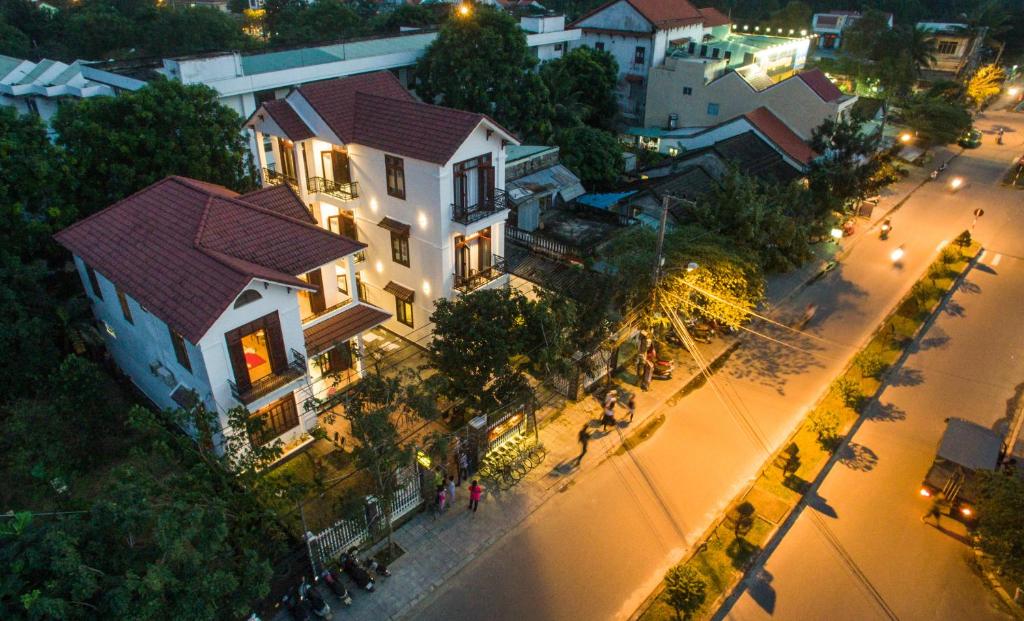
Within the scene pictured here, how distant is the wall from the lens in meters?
19.0

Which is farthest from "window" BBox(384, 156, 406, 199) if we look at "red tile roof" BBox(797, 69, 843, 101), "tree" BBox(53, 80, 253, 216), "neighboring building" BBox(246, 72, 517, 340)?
"red tile roof" BBox(797, 69, 843, 101)

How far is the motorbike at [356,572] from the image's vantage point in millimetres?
16375

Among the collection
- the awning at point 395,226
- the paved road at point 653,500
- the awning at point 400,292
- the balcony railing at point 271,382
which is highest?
the awning at point 395,226

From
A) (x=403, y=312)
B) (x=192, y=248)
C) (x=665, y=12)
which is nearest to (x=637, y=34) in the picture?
(x=665, y=12)

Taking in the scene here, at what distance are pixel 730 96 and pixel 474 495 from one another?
4021 centimetres

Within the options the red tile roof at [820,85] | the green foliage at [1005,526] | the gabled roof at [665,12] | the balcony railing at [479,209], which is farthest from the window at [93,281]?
the gabled roof at [665,12]

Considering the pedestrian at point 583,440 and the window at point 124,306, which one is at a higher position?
the window at point 124,306

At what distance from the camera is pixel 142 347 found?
2152 cm

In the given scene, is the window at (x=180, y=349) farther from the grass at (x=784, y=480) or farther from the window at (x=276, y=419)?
the grass at (x=784, y=480)

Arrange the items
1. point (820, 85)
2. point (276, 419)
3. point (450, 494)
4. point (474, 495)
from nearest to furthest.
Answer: point (474, 495) < point (450, 494) < point (276, 419) < point (820, 85)

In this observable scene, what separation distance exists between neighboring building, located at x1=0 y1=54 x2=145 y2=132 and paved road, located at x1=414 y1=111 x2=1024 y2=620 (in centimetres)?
3771

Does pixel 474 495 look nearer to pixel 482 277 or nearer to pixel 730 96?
pixel 482 277

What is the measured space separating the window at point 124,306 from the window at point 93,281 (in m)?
1.84

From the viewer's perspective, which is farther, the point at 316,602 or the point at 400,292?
the point at 400,292
